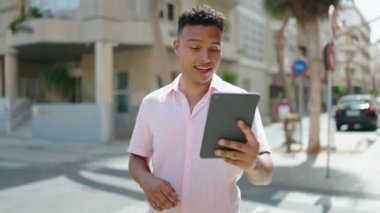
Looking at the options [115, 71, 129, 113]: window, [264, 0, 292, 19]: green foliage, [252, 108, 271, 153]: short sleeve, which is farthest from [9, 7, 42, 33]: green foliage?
[252, 108, 271, 153]: short sleeve

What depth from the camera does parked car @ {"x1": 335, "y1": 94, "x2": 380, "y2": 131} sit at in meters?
19.0

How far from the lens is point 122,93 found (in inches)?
783

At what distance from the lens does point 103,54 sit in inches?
679

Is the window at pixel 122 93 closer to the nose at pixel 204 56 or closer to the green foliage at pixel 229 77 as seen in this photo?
the green foliage at pixel 229 77

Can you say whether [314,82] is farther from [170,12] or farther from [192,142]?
[192,142]

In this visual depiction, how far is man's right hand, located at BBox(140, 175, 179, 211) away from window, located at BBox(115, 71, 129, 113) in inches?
710

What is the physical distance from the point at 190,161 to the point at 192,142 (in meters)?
0.08

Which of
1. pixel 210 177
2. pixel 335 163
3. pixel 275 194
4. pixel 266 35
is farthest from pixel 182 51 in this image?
pixel 266 35

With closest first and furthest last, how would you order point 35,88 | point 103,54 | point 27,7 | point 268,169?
point 268,169
point 103,54
point 27,7
point 35,88

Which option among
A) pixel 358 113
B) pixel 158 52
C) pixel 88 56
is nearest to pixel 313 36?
pixel 158 52

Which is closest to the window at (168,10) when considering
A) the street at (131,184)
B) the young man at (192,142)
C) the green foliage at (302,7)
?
the green foliage at (302,7)

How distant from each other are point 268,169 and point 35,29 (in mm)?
17113

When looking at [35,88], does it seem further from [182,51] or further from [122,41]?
[182,51]

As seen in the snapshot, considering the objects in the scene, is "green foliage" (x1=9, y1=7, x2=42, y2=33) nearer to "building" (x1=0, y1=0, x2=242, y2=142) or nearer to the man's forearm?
"building" (x1=0, y1=0, x2=242, y2=142)
